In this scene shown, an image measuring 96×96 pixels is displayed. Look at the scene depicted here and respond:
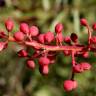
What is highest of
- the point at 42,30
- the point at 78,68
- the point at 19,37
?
the point at 19,37

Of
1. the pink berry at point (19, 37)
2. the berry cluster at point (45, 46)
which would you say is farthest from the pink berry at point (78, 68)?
the pink berry at point (19, 37)

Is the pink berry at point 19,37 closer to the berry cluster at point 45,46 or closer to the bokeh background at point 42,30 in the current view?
the berry cluster at point 45,46

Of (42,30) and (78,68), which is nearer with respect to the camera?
(78,68)

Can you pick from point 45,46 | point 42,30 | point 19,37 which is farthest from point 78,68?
point 42,30

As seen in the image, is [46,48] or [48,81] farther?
[48,81]

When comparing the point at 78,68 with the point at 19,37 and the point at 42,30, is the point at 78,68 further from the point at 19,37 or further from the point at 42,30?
the point at 42,30

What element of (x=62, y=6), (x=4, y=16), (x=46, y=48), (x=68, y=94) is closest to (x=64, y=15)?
(x=62, y=6)

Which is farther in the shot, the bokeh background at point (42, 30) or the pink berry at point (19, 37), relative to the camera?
the bokeh background at point (42, 30)

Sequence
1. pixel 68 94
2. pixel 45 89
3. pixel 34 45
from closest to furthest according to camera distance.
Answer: pixel 34 45 < pixel 68 94 < pixel 45 89

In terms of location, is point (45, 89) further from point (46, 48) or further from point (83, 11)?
point (46, 48)
